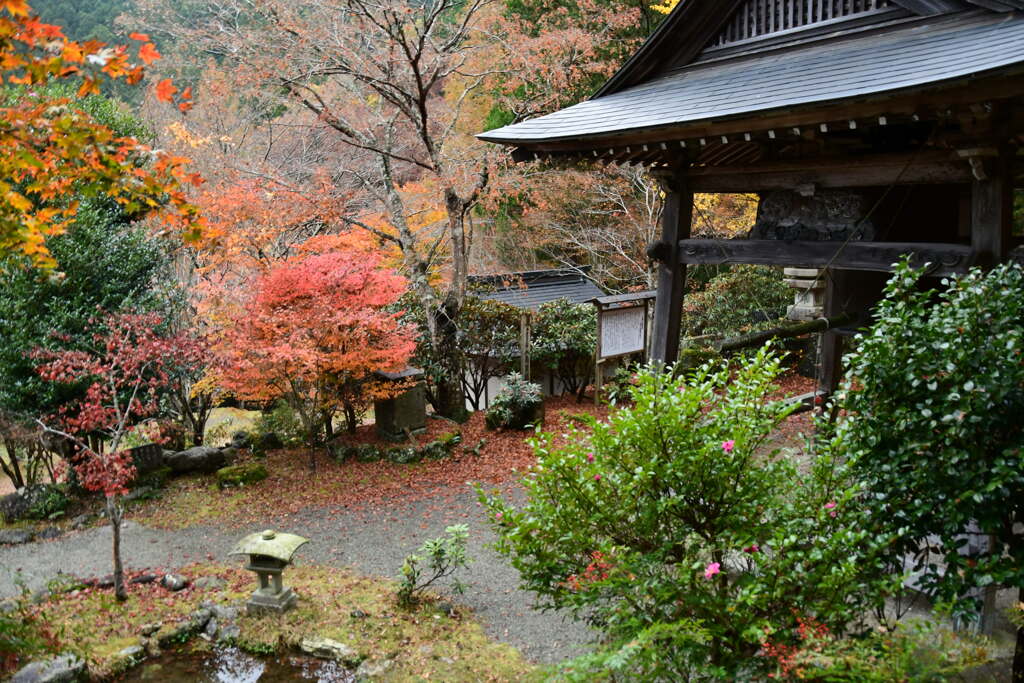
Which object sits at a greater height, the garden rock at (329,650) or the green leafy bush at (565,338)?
the green leafy bush at (565,338)

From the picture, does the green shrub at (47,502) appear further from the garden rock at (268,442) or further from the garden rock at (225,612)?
the garden rock at (225,612)

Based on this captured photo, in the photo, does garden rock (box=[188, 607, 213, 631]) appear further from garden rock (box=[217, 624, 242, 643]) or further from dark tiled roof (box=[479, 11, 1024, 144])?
dark tiled roof (box=[479, 11, 1024, 144])

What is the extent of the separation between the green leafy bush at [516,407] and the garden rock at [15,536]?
5885 mm

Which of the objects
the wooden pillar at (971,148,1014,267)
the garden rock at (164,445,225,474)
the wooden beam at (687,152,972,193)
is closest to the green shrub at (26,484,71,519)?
the garden rock at (164,445,225,474)

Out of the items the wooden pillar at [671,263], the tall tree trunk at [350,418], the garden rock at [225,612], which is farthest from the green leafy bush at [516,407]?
the garden rock at [225,612]

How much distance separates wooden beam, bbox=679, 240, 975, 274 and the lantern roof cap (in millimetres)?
4158

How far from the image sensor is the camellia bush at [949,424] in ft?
9.42

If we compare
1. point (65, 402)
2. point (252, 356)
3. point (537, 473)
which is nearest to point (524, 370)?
point (252, 356)

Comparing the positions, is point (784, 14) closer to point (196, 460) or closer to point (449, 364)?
point (449, 364)

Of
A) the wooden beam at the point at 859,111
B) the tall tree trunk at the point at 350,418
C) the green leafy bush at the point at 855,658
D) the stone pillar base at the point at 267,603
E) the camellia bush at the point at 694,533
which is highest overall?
the wooden beam at the point at 859,111

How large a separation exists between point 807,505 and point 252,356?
726 cm

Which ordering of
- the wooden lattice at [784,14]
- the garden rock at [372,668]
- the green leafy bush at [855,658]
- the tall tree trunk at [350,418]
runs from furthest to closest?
the tall tree trunk at [350,418], the wooden lattice at [784,14], the garden rock at [372,668], the green leafy bush at [855,658]

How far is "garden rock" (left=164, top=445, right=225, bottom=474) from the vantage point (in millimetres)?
9727

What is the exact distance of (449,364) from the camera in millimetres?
11727
